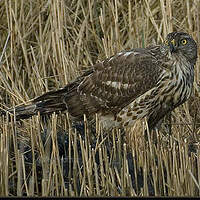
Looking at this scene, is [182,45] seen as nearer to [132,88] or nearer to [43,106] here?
[132,88]

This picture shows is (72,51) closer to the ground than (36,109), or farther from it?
farther from it

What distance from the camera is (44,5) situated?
7.33 metres

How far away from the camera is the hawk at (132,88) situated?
18.9 ft

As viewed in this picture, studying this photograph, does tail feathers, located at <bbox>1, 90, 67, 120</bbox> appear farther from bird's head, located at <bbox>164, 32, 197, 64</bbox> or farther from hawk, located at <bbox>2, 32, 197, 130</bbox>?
bird's head, located at <bbox>164, 32, 197, 64</bbox>

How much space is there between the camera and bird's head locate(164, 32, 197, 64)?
5.78 meters

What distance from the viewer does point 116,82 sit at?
6.02m

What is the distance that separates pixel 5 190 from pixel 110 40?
295cm

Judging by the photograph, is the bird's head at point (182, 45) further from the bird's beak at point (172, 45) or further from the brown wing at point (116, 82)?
the brown wing at point (116, 82)

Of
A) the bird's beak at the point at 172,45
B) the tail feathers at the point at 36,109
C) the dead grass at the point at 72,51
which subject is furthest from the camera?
the tail feathers at the point at 36,109

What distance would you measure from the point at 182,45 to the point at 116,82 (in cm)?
70

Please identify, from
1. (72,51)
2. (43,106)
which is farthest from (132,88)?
(72,51)

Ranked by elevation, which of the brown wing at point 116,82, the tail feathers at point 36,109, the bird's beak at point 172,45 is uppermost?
the bird's beak at point 172,45

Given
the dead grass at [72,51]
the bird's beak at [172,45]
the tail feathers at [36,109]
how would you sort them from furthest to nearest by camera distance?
the tail feathers at [36,109] → the bird's beak at [172,45] → the dead grass at [72,51]

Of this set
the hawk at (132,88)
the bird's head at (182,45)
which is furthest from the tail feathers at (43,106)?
the bird's head at (182,45)
